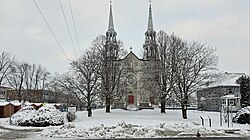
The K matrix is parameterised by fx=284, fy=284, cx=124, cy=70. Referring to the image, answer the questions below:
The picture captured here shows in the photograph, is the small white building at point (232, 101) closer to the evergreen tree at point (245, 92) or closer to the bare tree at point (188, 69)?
the evergreen tree at point (245, 92)

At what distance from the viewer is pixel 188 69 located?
33375mm

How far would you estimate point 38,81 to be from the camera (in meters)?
75.9

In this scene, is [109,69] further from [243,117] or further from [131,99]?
[243,117]

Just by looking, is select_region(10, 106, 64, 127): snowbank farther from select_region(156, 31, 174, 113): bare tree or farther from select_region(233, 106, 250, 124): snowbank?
select_region(233, 106, 250, 124): snowbank

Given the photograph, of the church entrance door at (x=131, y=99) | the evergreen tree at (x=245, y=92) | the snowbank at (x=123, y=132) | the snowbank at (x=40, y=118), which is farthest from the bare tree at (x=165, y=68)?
the church entrance door at (x=131, y=99)

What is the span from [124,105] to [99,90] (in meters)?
15.4

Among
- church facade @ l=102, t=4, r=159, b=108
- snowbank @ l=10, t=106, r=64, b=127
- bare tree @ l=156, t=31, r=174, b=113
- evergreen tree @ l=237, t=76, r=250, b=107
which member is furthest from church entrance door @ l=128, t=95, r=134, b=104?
snowbank @ l=10, t=106, r=64, b=127

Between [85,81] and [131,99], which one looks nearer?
[85,81]

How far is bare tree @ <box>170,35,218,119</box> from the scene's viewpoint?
110 feet

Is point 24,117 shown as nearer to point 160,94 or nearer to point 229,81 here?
point 160,94

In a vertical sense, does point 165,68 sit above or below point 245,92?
above

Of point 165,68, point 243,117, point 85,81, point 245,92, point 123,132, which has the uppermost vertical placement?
point 165,68

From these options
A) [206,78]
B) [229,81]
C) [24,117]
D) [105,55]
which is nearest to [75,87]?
[105,55]

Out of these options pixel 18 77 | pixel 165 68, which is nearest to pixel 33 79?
pixel 18 77
